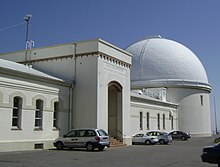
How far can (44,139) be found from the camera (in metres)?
24.1

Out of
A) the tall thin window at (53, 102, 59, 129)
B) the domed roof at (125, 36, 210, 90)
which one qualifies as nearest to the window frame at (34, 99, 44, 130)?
the tall thin window at (53, 102, 59, 129)

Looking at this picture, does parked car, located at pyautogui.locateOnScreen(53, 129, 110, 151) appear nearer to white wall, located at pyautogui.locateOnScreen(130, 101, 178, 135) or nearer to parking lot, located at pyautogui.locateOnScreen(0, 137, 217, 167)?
parking lot, located at pyautogui.locateOnScreen(0, 137, 217, 167)

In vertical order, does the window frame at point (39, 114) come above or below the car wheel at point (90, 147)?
above

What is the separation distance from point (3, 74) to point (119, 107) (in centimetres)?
1269

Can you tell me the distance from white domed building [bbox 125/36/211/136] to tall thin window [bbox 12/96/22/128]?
30.6 meters

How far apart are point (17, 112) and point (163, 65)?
3547cm

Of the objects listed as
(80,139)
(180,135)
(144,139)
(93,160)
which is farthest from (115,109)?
(180,135)

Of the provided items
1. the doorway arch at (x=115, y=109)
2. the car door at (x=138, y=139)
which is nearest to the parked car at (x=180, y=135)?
the car door at (x=138, y=139)

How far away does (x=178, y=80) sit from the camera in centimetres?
5219

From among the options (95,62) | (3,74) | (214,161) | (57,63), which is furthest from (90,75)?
(214,161)

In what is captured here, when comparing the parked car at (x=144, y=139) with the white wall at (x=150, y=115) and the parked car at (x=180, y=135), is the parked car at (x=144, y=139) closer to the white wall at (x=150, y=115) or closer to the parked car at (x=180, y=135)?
the white wall at (x=150, y=115)

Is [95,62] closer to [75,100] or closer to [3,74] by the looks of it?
[75,100]

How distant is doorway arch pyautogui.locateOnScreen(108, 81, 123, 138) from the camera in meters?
30.2

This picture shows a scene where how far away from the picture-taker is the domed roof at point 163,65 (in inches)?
2082
